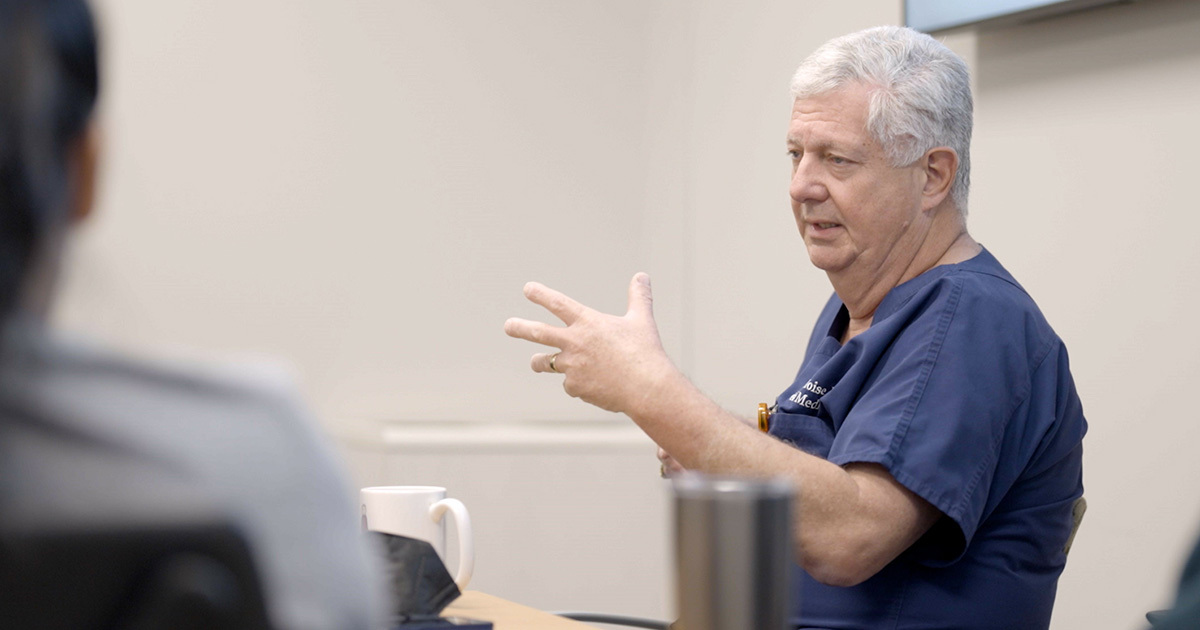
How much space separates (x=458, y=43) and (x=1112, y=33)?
1.64 meters

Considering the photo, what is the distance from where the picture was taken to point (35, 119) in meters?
0.40

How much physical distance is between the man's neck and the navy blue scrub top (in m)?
0.11

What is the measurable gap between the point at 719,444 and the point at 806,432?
0.26m

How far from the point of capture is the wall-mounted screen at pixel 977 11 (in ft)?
6.50

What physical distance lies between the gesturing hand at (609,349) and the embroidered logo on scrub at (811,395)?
0.29 metres

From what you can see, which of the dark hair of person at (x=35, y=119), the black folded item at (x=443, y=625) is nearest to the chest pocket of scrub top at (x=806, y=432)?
the black folded item at (x=443, y=625)

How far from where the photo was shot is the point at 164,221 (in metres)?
2.66

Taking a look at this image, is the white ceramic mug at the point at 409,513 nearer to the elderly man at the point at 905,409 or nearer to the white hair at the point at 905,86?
the elderly man at the point at 905,409

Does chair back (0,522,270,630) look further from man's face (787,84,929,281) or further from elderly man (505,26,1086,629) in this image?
man's face (787,84,929,281)

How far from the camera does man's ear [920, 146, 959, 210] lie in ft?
5.49

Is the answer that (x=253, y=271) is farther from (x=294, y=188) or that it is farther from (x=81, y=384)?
(x=81, y=384)

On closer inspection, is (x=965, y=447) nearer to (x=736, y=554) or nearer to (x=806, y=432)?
(x=806, y=432)

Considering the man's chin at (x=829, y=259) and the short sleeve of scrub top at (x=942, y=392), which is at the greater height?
the man's chin at (x=829, y=259)

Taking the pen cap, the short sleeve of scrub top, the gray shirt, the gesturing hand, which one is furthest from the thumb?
the gray shirt
